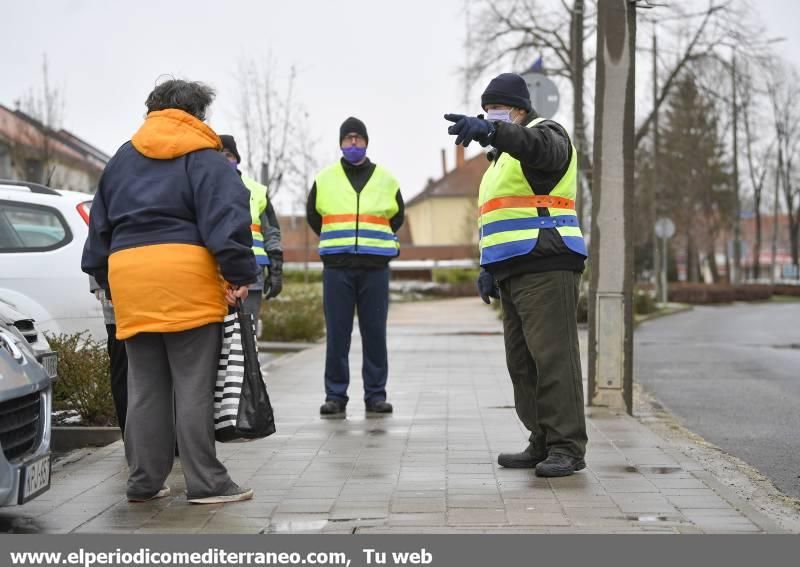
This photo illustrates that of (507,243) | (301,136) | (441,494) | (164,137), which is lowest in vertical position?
(441,494)

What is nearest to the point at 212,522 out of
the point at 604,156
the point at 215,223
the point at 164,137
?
the point at 215,223

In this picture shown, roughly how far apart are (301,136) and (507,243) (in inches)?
1148

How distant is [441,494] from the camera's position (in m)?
5.92

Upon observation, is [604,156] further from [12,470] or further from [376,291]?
[12,470]

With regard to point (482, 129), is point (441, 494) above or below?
below

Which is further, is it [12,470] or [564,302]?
[564,302]

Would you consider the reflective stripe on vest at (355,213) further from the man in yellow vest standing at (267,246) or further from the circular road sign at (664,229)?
the circular road sign at (664,229)

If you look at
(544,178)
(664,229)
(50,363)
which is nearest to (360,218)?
(544,178)

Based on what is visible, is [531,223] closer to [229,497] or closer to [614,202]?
[229,497]

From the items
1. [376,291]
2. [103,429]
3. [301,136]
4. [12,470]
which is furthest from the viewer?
[301,136]

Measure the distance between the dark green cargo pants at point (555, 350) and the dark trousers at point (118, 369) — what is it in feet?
6.85

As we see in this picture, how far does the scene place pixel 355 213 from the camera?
930 centimetres

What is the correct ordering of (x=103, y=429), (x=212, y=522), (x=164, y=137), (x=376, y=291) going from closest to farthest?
(x=212, y=522) → (x=164, y=137) → (x=103, y=429) → (x=376, y=291)

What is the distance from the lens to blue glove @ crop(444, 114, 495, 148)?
5.74 meters
